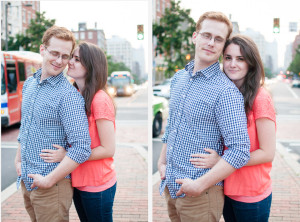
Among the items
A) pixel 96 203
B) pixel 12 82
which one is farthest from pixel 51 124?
pixel 12 82

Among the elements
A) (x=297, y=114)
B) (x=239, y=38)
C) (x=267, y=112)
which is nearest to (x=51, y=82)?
(x=239, y=38)

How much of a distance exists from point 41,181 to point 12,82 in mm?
9079

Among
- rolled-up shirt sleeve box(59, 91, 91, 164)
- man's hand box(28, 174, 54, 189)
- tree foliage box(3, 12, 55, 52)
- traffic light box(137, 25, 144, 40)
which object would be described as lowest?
man's hand box(28, 174, 54, 189)

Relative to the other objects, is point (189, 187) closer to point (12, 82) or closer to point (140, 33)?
point (140, 33)

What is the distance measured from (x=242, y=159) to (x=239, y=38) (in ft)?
2.25

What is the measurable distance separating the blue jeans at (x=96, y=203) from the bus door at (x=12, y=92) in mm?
8297

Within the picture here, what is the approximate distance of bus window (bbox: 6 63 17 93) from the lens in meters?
9.91

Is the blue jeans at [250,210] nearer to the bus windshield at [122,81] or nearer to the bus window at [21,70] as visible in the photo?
→ the bus window at [21,70]

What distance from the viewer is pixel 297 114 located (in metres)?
13.3

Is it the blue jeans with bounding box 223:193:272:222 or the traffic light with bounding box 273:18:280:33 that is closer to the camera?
the blue jeans with bounding box 223:193:272:222

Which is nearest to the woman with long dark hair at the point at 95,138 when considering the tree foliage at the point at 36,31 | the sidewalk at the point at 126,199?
the sidewalk at the point at 126,199

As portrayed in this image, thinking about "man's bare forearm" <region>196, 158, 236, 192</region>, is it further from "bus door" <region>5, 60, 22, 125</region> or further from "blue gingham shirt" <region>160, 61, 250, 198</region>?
"bus door" <region>5, 60, 22, 125</region>

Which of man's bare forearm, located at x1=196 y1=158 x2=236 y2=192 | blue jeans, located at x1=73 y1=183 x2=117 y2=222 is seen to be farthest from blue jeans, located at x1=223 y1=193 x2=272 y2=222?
blue jeans, located at x1=73 y1=183 x2=117 y2=222

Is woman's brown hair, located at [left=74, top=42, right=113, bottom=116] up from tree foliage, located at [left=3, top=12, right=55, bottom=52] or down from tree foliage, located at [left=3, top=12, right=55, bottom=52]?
down
